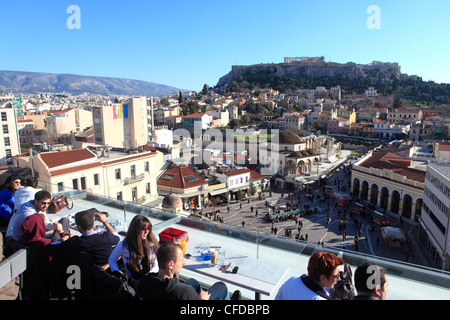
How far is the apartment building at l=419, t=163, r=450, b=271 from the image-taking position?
15664 millimetres

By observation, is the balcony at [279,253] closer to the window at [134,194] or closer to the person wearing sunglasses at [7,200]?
the person wearing sunglasses at [7,200]

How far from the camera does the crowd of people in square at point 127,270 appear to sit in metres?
2.71

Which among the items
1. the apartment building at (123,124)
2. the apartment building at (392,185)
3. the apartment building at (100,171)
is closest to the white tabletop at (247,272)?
the apartment building at (100,171)

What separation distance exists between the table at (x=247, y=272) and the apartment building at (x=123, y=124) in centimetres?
3336

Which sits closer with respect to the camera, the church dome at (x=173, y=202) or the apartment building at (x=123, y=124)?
the church dome at (x=173, y=202)

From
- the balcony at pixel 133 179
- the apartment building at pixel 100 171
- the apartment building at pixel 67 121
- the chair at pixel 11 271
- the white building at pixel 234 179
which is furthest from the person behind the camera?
the apartment building at pixel 67 121

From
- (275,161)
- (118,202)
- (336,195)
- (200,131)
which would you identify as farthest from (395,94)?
(118,202)

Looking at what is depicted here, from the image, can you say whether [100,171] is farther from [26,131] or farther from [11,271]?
[26,131]

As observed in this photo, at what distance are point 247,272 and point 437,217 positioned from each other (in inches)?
686

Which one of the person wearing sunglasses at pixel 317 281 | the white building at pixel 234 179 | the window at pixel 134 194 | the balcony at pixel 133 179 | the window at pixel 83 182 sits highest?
the person wearing sunglasses at pixel 317 281

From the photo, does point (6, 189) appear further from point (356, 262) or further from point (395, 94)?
point (395, 94)

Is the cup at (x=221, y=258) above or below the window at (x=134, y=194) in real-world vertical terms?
above

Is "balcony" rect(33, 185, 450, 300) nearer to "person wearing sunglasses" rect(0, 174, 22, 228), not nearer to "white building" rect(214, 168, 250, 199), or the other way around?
"person wearing sunglasses" rect(0, 174, 22, 228)

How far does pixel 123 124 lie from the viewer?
3903 centimetres
